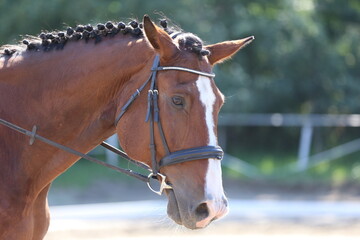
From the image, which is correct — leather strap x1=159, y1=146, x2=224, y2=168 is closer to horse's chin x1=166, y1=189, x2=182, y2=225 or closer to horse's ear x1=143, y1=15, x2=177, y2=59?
horse's chin x1=166, y1=189, x2=182, y2=225

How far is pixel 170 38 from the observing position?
2.87 meters

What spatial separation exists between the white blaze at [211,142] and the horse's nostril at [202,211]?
1.8 inches

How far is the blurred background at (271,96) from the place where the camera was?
1080 cm

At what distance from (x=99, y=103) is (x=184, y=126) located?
54 centimetres

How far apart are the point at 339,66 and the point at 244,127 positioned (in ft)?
9.15

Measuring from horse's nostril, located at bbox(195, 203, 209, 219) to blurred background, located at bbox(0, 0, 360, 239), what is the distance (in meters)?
6.19

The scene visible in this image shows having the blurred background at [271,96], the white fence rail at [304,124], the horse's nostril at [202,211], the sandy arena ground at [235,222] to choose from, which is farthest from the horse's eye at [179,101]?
the white fence rail at [304,124]

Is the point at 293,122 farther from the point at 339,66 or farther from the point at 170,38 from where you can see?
the point at 170,38

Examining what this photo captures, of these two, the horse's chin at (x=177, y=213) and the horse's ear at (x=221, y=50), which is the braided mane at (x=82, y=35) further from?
the horse's chin at (x=177, y=213)

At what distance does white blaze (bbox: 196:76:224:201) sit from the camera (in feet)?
8.54

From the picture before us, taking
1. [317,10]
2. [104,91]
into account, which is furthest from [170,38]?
[317,10]

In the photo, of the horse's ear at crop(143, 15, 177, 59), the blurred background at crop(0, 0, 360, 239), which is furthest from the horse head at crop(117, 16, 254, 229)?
the blurred background at crop(0, 0, 360, 239)

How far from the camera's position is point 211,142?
106 inches

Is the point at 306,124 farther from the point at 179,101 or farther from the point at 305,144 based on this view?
the point at 179,101
